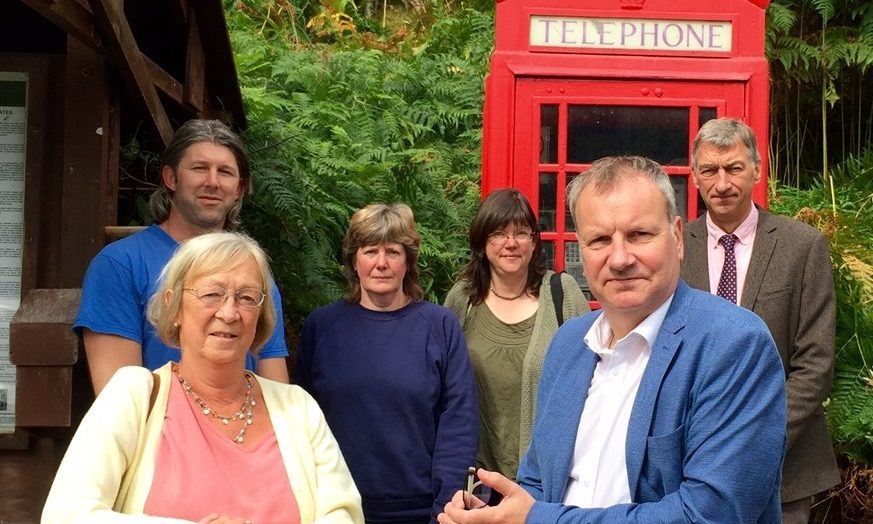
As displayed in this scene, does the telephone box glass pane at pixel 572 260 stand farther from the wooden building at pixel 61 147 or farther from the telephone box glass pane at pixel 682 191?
the wooden building at pixel 61 147

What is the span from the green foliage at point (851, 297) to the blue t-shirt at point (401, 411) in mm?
2490

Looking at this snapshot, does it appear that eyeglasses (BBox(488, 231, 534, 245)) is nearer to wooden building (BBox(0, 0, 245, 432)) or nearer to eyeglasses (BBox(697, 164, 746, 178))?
eyeglasses (BBox(697, 164, 746, 178))

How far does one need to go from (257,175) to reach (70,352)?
2.57 meters

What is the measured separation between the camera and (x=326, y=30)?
10344 millimetres

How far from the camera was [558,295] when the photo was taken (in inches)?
171

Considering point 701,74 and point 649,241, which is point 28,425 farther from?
point 701,74

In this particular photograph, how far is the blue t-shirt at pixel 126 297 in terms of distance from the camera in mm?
3430

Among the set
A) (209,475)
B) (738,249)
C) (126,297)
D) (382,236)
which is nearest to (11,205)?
(126,297)

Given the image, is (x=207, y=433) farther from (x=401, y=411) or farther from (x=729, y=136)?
(x=729, y=136)

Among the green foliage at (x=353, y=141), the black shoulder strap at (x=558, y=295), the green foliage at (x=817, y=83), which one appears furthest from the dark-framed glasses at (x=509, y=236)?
the green foliage at (x=817, y=83)

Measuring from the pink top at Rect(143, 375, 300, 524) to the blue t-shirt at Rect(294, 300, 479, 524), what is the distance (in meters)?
0.97

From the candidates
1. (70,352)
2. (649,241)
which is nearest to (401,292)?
(70,352)

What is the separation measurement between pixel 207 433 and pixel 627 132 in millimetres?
3026

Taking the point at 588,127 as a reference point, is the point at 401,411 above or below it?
below
